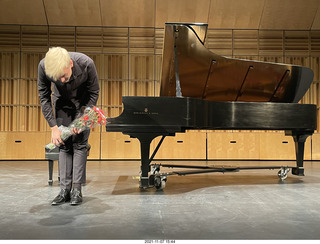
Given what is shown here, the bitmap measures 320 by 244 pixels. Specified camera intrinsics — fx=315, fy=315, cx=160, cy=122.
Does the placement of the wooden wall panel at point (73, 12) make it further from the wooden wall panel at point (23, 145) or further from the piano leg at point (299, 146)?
the piano leg at point (299, 146)

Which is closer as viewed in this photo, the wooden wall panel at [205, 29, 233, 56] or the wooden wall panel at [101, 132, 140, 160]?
the wooden wall panel at [101, 132, 140, 160]

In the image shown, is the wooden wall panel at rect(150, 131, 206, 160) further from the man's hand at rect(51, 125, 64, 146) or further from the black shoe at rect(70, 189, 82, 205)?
the man's hand at rect(51, 125, 64, 146)

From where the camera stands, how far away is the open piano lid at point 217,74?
3033 mm

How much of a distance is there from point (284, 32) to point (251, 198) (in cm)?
571

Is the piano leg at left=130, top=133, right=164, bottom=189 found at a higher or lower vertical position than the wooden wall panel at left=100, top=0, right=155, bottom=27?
lower

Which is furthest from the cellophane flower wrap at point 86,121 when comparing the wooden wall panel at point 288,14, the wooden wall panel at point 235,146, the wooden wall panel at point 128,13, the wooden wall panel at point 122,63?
the wooden wall panel at point 288,14

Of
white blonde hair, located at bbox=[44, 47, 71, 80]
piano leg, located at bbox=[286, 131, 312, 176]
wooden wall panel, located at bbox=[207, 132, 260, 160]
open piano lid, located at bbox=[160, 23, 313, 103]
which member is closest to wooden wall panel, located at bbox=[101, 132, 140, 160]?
wooden wall panel, located at bbox=[207, 132, 260, 160]

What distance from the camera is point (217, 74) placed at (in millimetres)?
3430

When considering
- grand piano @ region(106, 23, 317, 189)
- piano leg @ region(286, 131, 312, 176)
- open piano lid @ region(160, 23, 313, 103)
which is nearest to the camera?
grand piano @ region(106, 23, 317, 189)

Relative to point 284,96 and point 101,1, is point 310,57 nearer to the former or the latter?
point 284,96

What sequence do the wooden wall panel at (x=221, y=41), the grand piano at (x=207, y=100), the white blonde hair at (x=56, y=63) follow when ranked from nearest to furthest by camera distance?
1. the white blonde hair at (x=56, y=63)
2. the grand piano at (x=207, y=100)
3. the wooden wall panel at (x=221, y=41)

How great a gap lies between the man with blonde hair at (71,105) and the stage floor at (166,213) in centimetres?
19

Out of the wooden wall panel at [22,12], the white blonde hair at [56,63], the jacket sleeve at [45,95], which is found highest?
the wooden wall panel at [22,12]

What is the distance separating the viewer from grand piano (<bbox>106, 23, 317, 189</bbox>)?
2.73 metres
